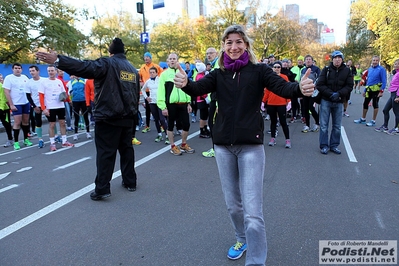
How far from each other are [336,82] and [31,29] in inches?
828

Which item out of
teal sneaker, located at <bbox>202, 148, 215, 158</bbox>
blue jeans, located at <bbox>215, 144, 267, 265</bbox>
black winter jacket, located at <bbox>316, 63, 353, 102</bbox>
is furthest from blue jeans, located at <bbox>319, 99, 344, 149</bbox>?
blue jeans, located at <bbox>215, 144, 267, 265</bbox>

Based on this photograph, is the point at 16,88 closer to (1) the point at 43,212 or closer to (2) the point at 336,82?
(1) the point at 43,212

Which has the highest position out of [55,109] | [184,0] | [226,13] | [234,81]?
[184,0]

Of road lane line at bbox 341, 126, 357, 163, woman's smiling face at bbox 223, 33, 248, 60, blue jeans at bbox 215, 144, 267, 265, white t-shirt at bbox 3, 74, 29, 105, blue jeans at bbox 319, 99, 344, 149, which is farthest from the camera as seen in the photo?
white t-shirt at bbox 3, 74, 29, 105

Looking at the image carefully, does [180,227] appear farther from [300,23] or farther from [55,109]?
[300,23]

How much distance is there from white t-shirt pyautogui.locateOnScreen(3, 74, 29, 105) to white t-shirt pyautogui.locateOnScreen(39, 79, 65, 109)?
3.83ft

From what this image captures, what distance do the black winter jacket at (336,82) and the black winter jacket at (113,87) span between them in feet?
13.0

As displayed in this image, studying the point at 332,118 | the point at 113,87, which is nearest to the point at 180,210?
the point at 113,87

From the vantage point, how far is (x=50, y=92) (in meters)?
7.28

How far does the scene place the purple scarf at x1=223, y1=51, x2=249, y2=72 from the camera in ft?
8.41

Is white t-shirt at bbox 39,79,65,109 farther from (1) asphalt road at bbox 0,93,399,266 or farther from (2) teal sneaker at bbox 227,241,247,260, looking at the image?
(2) teal sneaker at bbox 227,241,247,260

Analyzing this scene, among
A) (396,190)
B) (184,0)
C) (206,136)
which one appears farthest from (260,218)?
(184,0)

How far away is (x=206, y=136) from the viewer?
8.34 metres

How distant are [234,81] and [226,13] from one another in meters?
39.8
